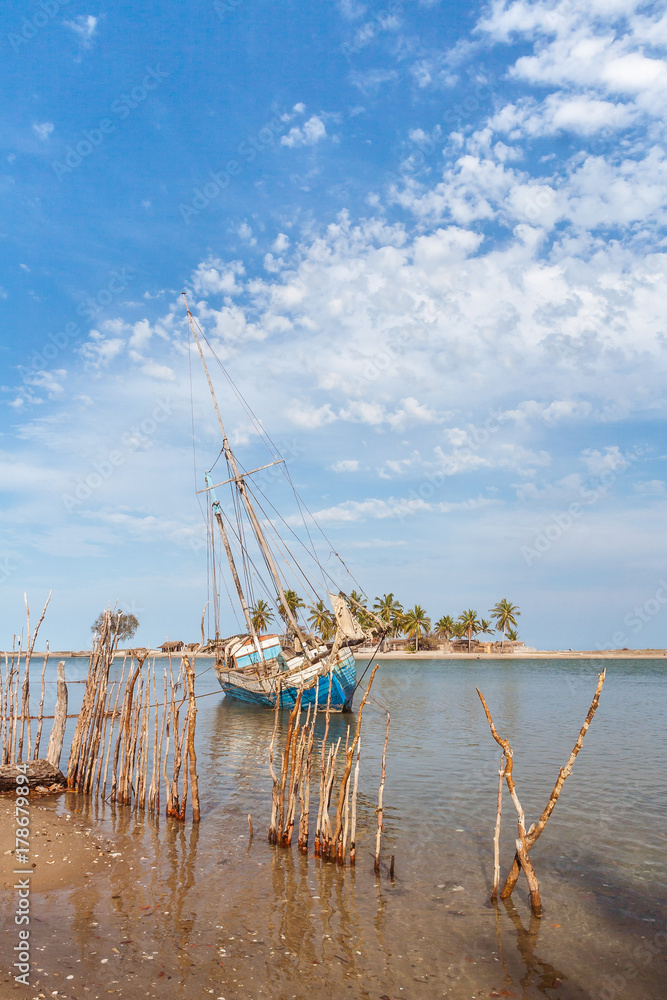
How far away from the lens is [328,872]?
9875mm

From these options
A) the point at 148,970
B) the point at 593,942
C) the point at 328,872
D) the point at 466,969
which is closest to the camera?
the point at 148,970

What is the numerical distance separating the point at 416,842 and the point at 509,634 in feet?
423

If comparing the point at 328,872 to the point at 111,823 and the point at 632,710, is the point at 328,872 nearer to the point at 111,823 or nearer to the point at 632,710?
the point at 111,823

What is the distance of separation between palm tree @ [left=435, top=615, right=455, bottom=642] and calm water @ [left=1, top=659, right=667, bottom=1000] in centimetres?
11607

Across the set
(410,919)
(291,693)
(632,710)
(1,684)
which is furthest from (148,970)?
(632,710)

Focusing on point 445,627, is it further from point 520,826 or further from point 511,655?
point 520,826

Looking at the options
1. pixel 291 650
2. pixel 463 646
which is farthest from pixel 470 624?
pixel 291 650

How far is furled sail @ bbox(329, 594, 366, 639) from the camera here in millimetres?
31250

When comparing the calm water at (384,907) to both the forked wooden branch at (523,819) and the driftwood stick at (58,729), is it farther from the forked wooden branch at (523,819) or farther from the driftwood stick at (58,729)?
the driftwood stick at (58,729)

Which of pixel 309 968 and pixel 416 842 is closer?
pixel 309 968

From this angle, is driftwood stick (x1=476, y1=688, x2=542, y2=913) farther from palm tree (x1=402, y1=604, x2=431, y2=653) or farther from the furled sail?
palm tree (x1=402, y1=604, x2=431, y2=653)

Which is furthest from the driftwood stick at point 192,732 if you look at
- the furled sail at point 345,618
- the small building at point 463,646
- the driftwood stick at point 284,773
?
the small building at point 463,646

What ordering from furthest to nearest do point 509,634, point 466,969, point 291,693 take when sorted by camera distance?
point 509,634, point 291,693, point 466,969

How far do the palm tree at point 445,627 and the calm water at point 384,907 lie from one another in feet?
381
